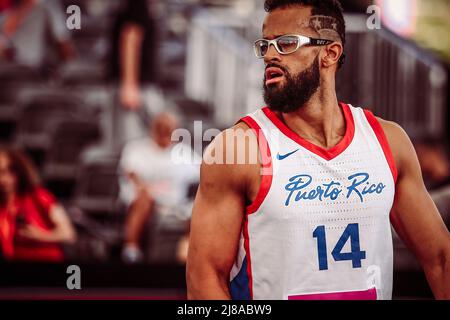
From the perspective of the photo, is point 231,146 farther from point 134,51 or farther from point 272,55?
point 134,51

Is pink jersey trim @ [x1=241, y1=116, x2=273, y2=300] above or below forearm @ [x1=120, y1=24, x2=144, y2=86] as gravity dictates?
below

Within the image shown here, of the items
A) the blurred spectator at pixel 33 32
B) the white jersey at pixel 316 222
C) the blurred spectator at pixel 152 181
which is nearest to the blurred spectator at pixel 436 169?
the blurred spectator at pixel 152 181

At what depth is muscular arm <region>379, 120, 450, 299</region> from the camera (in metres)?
2.22

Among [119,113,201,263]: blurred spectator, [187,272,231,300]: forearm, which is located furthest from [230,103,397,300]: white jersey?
[119,113,201,263]: blurred spectator

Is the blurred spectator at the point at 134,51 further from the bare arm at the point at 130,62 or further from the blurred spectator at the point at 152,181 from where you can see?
the blurred spectator at the point at 152,181

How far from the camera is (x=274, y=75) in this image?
2.21m

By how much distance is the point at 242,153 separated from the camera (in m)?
2.10

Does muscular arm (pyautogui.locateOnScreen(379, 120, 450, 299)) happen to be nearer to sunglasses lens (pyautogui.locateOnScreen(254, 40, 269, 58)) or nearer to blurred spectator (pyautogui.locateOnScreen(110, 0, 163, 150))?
sunglasses lens (pyautogui.locateOnScreen(254, 40, 269, 58))

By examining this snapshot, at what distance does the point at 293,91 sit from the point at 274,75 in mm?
81

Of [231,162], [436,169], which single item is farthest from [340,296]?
[436,169]

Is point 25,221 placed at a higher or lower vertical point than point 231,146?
lower

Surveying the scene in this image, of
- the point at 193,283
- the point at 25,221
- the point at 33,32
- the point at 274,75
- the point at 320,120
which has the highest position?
the point at 33,32

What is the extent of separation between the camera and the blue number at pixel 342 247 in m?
2.11

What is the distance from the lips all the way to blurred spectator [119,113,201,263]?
10.0 ft
